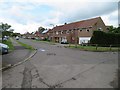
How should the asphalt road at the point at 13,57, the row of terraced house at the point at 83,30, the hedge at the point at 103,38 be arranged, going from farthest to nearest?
the row of terraced house at the point at 83,30 → the hedge at the point at 103,38 → the asphalt road at the point at 13,57

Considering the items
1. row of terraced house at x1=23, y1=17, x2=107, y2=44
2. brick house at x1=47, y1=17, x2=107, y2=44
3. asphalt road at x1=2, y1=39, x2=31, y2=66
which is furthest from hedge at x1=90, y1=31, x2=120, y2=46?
asphalt road at x1=2, y1=39, x2=31, y2=66

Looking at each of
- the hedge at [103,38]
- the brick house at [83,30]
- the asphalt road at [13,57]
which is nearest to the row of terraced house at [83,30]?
the brick house at [83,30]

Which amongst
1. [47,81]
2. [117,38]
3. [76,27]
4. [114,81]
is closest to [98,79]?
[114,81]

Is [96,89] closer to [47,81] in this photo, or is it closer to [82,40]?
[47,81]

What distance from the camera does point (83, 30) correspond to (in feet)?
158

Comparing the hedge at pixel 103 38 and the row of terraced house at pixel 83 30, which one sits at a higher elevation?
the row of terraced house at pixel 83 30

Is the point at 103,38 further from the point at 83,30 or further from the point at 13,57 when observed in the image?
the point at 13,57

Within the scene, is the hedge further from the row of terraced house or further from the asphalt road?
the asphalt road

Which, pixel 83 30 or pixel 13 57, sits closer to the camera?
pixel 13 57

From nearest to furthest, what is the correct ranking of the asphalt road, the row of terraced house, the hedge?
the asphalt road, the hedge, the row of terraced house

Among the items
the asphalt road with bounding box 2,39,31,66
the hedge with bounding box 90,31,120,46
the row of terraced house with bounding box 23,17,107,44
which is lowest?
the asphalt road with bounding box 2,39,31,66

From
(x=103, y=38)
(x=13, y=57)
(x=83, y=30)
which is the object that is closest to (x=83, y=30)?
(x=83, y=30)

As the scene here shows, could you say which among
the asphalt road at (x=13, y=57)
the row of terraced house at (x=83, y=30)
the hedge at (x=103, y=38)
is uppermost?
the row of terraced house at (x=83, y=30)

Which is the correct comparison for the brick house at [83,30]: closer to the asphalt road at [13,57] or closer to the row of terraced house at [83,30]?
the row of terraced house at [83,30]
